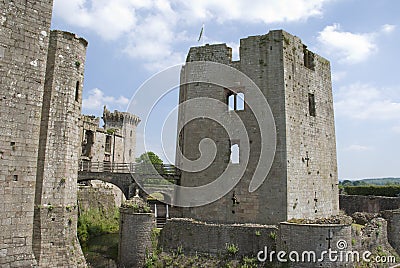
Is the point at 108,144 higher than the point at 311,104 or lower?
lower

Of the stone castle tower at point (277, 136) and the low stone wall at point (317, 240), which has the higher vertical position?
the stone castle tower at point (277, 136)

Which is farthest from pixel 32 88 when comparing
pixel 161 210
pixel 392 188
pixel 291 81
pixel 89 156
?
pixel 392 188

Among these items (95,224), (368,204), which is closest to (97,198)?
(95,224)

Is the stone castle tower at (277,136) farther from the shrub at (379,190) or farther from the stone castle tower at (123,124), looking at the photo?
the stone castle tower at (123,124)

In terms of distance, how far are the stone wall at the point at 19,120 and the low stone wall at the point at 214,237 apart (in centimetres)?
591

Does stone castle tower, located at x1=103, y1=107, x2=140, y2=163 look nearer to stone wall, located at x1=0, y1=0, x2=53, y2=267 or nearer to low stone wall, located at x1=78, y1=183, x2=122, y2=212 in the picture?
low stone wall, located at x1=78, y1=183, x2=122, y2=212

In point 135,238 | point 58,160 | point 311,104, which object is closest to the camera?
point 58,160

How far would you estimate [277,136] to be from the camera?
44.6 feet

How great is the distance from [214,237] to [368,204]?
1652 centimetres

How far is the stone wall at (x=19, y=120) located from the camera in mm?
7074

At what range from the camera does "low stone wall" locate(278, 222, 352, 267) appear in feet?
33.4

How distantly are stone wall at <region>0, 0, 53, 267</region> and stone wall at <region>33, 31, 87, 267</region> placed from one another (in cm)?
289

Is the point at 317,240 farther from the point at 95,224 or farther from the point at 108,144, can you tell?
the point at 108,144

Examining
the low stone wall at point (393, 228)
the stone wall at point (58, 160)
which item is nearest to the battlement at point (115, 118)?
the stone wall at point (58, 160)
